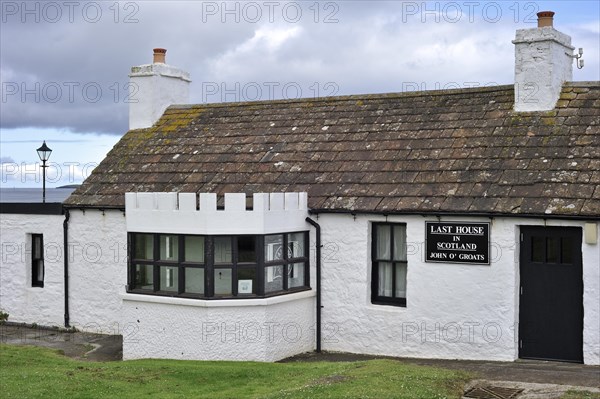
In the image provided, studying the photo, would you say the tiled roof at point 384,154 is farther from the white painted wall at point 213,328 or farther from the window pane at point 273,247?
the white painted wall at point 213,328

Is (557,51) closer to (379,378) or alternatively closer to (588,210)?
(588,210)

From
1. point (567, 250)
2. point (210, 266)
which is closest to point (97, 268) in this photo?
point (210, 266)

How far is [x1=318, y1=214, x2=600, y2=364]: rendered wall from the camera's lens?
14047mm

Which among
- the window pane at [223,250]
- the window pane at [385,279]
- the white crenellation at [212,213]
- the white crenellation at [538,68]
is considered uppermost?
the white crenellation at [538,68]

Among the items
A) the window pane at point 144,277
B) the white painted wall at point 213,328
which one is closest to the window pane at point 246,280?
the white painted wall at point 213,328

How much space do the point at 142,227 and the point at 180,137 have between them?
4993mm

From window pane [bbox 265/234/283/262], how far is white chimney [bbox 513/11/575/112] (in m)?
6.04

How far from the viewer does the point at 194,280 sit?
599 inches

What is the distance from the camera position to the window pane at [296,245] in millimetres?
15820

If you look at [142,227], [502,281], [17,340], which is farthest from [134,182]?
[502,281]

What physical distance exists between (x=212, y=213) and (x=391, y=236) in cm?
379

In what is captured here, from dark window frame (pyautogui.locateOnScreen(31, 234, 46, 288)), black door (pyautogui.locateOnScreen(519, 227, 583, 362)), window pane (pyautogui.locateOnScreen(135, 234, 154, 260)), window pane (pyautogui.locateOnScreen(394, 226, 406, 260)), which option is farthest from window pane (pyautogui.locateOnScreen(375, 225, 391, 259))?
dark window frame (pyautogui.locateOnScreen(31, 234, 46, 288))

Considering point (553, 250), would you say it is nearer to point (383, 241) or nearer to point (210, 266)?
point (383, 241)

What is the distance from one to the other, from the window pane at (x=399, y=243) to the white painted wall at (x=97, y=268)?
682 centimetres
